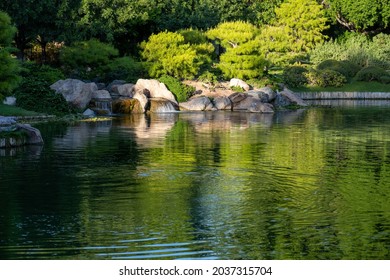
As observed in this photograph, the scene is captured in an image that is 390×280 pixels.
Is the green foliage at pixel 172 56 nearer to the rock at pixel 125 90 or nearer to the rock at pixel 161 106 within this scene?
the rock at pixel 125 90

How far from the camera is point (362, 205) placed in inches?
822

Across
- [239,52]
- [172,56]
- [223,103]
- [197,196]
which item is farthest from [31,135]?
[239,52]

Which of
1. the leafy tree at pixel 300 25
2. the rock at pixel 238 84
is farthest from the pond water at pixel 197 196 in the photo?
the leafy tree at pixel 300 25

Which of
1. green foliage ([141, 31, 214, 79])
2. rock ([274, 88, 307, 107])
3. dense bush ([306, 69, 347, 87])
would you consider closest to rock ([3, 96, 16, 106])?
green foliage ([141, 31, 214, 79])

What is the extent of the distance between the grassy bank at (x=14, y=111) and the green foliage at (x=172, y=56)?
58.5 ft

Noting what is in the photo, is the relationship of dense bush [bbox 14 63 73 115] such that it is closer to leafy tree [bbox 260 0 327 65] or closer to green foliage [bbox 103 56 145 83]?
green foliage [bbox 103 56 145 83]

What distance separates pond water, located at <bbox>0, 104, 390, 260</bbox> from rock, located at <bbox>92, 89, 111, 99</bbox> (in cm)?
1409

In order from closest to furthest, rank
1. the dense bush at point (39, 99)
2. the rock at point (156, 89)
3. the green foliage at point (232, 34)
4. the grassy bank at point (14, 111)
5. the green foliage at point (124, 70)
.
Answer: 1. the grassy bank at point (14, 111)
2. the dense bush at point (39, 99)
3. the rock at point (156, 89)
4. the green foliage at point (124, 70)
5. the green foliage at point (232, 34)

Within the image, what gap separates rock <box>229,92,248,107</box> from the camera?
5766cm

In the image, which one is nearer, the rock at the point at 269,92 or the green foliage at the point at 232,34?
the rock at the point at 269,92

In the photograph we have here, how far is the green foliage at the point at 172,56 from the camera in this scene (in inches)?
2419
